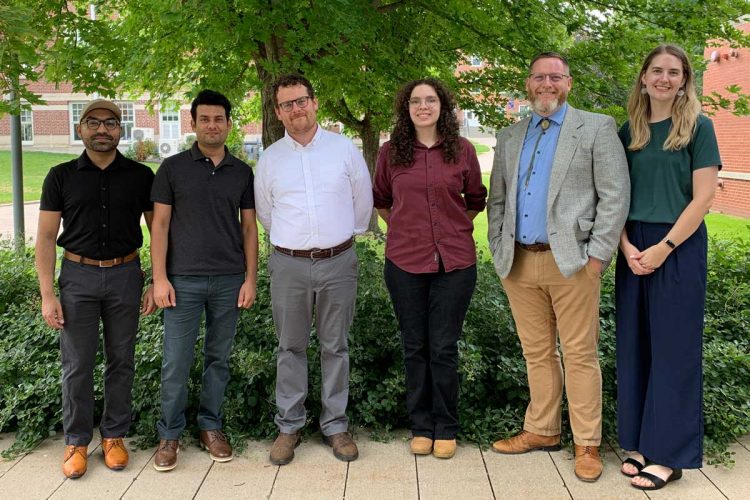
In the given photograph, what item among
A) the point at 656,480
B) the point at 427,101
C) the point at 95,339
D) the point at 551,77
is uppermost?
the point at 551,77

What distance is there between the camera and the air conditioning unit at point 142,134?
4100 cm

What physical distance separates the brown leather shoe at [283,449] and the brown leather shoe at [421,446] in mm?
706

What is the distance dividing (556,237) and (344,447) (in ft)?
5.63

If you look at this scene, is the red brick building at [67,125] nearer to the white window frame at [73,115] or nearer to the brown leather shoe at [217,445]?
the white window frame at [73,115]

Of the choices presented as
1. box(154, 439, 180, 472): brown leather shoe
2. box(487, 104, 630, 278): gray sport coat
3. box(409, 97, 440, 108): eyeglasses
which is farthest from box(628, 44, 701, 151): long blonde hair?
box(154, 439, 180, 472): brown leather shoe

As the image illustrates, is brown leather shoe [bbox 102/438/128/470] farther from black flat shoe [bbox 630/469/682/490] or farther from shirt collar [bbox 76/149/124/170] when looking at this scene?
black flat shoe [bbox 630/469/682/490]

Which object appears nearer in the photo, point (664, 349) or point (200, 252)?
point (664, 349)

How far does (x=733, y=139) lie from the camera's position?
19734 millimetres

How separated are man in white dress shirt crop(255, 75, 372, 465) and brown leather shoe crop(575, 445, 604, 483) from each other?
1272mm

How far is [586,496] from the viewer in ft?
12.0

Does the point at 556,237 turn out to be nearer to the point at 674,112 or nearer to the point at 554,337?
the point at 554,337

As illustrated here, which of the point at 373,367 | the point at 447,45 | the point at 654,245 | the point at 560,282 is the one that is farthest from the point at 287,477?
the point at 447,45

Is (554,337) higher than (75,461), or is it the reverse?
(554,337)

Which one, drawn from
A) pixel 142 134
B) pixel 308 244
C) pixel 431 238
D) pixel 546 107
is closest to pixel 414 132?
pixel 431 238
